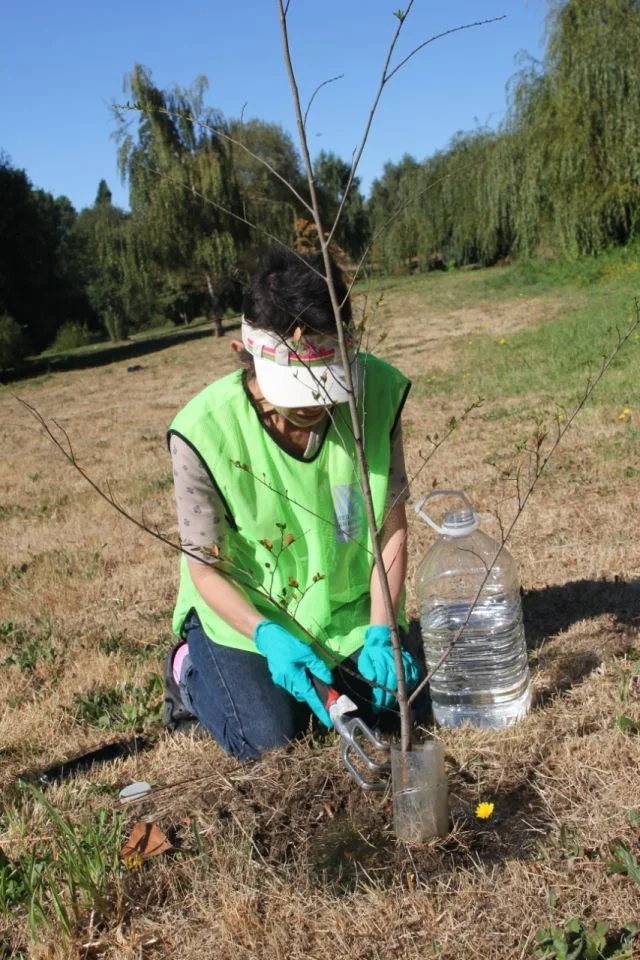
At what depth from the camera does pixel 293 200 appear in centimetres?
3269

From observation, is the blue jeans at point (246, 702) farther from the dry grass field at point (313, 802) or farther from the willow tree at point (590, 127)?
the willow tree at point (590, 127)

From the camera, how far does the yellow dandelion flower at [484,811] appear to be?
7.78 feet

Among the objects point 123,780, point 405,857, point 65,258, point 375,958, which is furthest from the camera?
point 65,258

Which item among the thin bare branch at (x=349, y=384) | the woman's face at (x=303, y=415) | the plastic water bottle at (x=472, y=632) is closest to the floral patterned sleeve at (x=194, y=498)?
the woman's face at (x=303, y=415)

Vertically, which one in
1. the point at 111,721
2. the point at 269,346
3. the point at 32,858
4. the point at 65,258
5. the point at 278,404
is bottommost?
the point at 111,721

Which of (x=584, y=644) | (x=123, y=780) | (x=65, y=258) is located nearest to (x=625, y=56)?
(x=584, y=644)

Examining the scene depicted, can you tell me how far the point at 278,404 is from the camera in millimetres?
2715

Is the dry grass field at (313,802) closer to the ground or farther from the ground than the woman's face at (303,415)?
closer to the ground

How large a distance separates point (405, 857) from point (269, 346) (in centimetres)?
145

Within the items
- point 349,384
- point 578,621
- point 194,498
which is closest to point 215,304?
point 578,621

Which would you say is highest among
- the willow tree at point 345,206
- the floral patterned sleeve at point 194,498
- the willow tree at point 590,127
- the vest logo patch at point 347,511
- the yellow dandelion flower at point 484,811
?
the willow tree at point 590,127

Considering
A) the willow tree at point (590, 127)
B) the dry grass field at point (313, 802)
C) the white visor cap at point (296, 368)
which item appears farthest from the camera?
the willow tree at point (590, 127)

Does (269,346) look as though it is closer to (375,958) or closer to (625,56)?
(375,958)

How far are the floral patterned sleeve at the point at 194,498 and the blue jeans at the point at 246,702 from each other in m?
0.40
